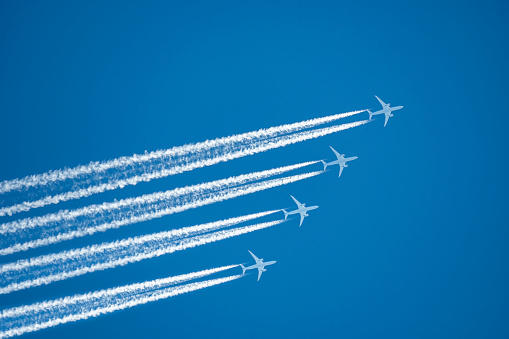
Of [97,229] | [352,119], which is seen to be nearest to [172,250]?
[97,229]

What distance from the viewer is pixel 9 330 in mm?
30641

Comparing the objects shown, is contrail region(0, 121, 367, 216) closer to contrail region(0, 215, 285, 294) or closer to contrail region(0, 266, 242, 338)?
contrail region(0, 215, 285, 294)

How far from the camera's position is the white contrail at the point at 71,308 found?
101 feet

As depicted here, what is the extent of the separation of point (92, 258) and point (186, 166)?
806cm

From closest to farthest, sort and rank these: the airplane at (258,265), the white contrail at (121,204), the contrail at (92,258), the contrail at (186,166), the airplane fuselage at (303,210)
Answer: the white contrail at (121,204) → the contrail at (92,258) → the contrail at (186,166) → the airplane at (258,265) → the airplane fuselage at (303,210)

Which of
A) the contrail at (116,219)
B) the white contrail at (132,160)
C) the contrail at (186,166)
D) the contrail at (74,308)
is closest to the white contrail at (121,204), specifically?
the contrail at (116,219)

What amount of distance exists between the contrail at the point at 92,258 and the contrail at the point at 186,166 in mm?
3270

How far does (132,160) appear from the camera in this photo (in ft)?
106

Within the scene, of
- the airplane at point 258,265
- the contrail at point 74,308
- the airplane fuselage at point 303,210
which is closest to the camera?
the contrail at point 74,308

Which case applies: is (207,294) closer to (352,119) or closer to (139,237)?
(139,237)

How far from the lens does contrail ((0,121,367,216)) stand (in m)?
30.8

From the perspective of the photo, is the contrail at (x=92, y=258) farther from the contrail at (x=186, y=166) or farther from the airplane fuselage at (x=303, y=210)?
the airplane fuselage at (x=303, y=210)

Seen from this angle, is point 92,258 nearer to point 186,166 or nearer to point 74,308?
point 74,308

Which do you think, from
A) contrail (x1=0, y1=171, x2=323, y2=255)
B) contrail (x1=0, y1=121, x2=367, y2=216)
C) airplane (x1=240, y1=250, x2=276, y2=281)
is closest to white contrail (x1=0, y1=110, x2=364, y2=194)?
contrail (x1=0, y1=121, x2=367, y2=216)
